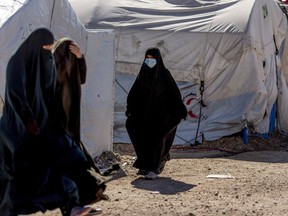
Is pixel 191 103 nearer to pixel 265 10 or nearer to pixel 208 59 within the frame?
pixel 208 59

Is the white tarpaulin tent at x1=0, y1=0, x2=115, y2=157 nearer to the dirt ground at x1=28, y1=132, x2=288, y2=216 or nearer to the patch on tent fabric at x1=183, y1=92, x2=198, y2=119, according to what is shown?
the dirt ground at x1=28, y1=132, x2=288, y2=216

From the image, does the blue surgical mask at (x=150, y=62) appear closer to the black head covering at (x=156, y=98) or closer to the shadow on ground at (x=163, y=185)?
the black head covering at (x=156, y=98)

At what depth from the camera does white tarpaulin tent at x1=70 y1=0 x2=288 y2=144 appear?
43.1 ft

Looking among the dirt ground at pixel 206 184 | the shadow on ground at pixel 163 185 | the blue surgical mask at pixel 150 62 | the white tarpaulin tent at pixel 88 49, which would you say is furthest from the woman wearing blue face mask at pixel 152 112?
the white tarpaulin tent at pixel 88 49

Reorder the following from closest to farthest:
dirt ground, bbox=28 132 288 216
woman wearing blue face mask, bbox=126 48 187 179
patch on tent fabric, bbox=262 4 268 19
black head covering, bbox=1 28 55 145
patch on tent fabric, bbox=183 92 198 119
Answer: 1. black head covering, bbox=1 28 55 145
2. dirt ground, bbox=28 132 288 216
3. woman wearing blue face mask, bbox=126 48 187 179
4. patch on tent fabric, bbox=183 92 198 119
5. patch on tent fabric, bbox=262 4 268 19

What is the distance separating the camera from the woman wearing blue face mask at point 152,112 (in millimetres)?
9430

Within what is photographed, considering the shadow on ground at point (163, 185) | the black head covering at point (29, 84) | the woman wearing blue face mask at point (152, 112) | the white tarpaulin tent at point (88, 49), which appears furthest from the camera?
the woman wearing blue face mask at point (152, 112)

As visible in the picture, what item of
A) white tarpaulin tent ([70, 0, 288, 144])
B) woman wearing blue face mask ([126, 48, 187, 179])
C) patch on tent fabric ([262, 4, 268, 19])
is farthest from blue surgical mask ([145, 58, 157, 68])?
patch on tent fabric ([262, 4, 268, 19])

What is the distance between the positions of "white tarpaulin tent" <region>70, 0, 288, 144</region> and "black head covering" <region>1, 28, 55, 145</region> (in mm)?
7258

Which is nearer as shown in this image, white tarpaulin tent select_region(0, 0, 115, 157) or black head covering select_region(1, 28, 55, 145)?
black head covering select_region(1, 28, 55, 145)

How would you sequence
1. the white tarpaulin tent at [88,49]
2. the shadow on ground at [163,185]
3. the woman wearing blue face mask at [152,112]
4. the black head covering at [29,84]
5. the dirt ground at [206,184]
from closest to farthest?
the black head covering at [29,84] → the dirt ground at [206,184] → the shadow on ground at [163,185] → the white tarpaulin tent at [88,49] → the woman wearing blue face mask at [152,112]

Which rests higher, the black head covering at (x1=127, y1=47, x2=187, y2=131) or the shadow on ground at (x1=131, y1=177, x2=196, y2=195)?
the black head covering at (x1=127, y1=47, x2=187, y2=131)

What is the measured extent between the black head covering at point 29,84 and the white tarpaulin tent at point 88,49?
302cm

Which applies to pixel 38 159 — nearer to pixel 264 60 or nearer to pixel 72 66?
pixel 72 66
